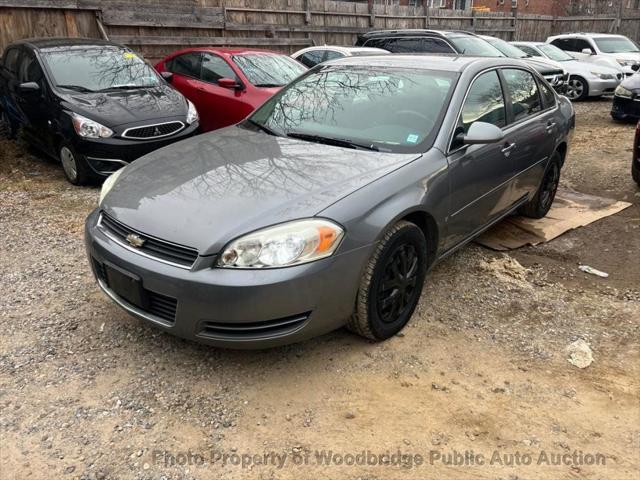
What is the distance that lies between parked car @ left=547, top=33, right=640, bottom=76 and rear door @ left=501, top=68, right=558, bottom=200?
10.8 m

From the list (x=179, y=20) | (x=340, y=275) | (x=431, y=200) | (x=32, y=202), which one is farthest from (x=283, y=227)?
(x=179, y=20)

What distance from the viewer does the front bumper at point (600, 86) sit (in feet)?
42.6

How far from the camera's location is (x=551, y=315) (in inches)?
143

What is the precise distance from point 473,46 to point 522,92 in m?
7.70

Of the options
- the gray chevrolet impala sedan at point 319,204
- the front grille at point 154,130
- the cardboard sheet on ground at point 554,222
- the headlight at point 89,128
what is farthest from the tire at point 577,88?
the headlight at point 89,128

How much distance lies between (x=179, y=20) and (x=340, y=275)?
32.5ft

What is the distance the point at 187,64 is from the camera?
27.3 feet

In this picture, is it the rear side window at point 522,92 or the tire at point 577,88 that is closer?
the rear side window at point 522,92

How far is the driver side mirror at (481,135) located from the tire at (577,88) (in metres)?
11.6

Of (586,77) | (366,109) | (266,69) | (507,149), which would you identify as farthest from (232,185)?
(586,77)

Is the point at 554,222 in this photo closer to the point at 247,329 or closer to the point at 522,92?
the point at 522,92

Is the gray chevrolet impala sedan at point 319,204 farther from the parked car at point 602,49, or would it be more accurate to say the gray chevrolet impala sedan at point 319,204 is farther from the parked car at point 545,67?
the parked car at point 602,49

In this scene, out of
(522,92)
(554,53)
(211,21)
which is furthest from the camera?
(554,53)

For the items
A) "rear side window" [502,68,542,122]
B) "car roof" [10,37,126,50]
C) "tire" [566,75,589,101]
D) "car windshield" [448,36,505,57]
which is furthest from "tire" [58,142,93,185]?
"tire" [566,75,589,101]
